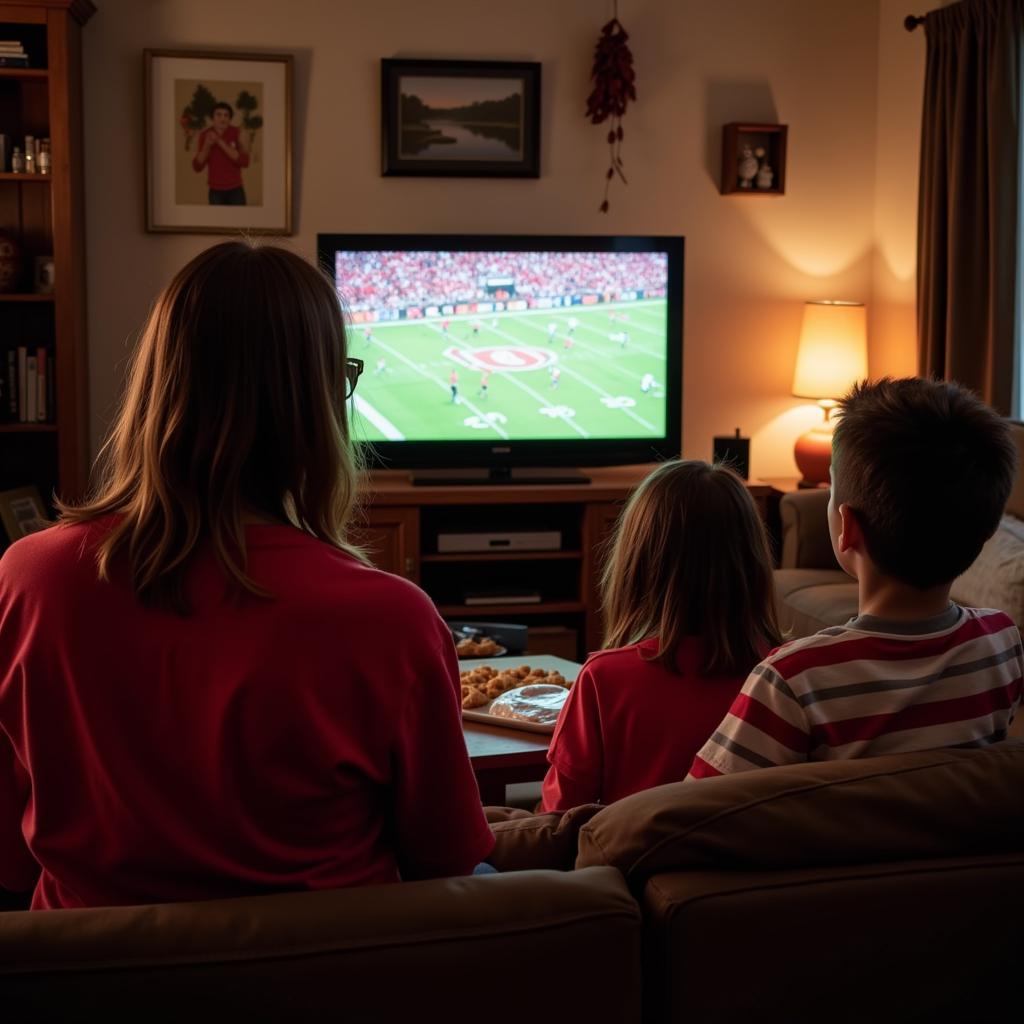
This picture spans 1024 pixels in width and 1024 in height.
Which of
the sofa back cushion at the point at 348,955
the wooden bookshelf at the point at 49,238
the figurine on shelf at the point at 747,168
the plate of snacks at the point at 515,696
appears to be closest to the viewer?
the sofa back cushion at the point at 348,955

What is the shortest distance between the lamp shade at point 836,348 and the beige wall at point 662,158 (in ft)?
0.68

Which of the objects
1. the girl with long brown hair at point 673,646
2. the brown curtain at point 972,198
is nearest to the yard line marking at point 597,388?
the brown curtain at point 972,198

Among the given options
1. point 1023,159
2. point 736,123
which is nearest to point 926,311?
point 1023,159

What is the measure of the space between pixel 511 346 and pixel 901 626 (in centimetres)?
337

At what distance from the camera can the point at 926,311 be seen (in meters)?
4.41

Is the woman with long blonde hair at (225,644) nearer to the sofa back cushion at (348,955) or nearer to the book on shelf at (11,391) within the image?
the sofa back cushion at (348,955)

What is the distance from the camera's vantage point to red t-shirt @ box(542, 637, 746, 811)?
170 cm

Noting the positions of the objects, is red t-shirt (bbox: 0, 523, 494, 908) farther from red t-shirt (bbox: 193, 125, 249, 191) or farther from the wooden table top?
red t-shirt (bbox: 193, 125, 249, 191)

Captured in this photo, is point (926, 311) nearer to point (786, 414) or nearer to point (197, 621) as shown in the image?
point (786, 414)

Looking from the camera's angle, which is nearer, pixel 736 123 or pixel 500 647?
pixel 500 647

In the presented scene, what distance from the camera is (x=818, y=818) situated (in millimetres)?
1183

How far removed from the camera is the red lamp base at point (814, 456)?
468 cm

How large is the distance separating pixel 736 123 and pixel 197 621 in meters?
4.16

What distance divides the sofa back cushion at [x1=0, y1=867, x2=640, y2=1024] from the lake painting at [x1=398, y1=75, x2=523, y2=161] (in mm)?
3919
